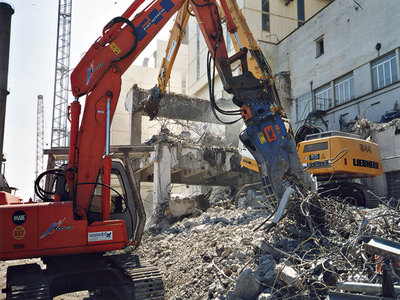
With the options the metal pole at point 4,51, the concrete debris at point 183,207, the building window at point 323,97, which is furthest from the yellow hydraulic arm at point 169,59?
the building window at point 323,97

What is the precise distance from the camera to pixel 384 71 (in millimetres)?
18953

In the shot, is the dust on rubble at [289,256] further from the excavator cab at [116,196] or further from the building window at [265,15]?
the building window at [265,15]

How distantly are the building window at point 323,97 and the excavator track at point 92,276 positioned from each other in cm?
1972

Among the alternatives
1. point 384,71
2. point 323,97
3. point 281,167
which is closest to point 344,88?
point 323,97

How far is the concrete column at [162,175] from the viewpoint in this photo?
14.4m

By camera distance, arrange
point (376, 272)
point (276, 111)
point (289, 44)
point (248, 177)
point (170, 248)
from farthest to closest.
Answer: point (289, 44)
point (248, 177)
point (170, 248)
point (276, 111)
point (376, 272)

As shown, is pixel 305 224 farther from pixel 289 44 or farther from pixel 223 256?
pixel 289 44

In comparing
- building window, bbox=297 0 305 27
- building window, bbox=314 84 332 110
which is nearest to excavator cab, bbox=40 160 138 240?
building window, bbox=314 84 332 110

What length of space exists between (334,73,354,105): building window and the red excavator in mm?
16647

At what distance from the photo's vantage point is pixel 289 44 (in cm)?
2642

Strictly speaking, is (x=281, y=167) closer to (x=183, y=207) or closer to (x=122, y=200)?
(x=122, y=200)

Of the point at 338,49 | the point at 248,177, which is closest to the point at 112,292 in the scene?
the point at 248,177

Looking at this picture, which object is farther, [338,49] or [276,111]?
[338,49]

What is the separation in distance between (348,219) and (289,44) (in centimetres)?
2247
